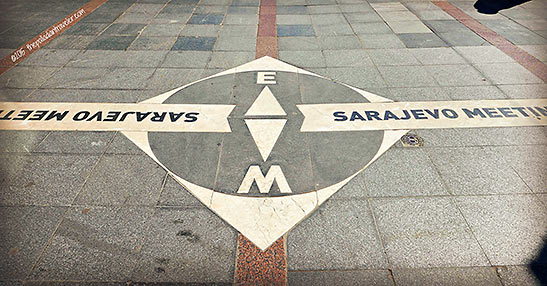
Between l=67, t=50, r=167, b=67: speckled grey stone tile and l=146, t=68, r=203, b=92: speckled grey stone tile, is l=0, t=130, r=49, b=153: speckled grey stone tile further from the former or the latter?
l=67, t=50, r=167, b=67: speckled grey stone tile

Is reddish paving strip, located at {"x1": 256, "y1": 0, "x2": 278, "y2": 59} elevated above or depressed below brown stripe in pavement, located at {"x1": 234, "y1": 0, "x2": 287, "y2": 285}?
above

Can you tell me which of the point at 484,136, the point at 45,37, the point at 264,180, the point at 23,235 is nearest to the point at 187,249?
the point at 264,180

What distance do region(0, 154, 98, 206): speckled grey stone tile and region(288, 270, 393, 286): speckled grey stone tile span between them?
3.03 metres

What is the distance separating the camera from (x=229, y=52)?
749 centimetres

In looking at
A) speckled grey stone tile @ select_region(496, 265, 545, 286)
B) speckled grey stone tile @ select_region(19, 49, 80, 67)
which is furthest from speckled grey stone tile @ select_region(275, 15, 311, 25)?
speckled grey stone tile @ select_region(496, 265, 545, 286)

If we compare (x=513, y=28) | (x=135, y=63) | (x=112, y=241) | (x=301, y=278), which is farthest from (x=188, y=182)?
(x=513, y=28)

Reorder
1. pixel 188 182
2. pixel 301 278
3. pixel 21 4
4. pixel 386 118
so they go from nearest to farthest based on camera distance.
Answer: pixel 301 278
pixel 188 182
pixel 386 118
pixel 21 4

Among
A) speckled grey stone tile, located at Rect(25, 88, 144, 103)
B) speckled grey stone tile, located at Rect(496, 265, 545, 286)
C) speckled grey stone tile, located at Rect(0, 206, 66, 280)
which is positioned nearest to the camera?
speckled grey stone tile, located at Rect(496, 265, 545, 286)

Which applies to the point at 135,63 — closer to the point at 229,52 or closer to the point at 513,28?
the point at 229,52

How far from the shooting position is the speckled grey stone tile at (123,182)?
405 centimetres

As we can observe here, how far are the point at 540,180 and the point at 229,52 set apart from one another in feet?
20.5

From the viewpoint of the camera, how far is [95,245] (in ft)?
11.6

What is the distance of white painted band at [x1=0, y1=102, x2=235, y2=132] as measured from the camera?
5.18 meters

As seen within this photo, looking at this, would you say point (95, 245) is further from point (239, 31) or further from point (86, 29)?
point (86, 29)
